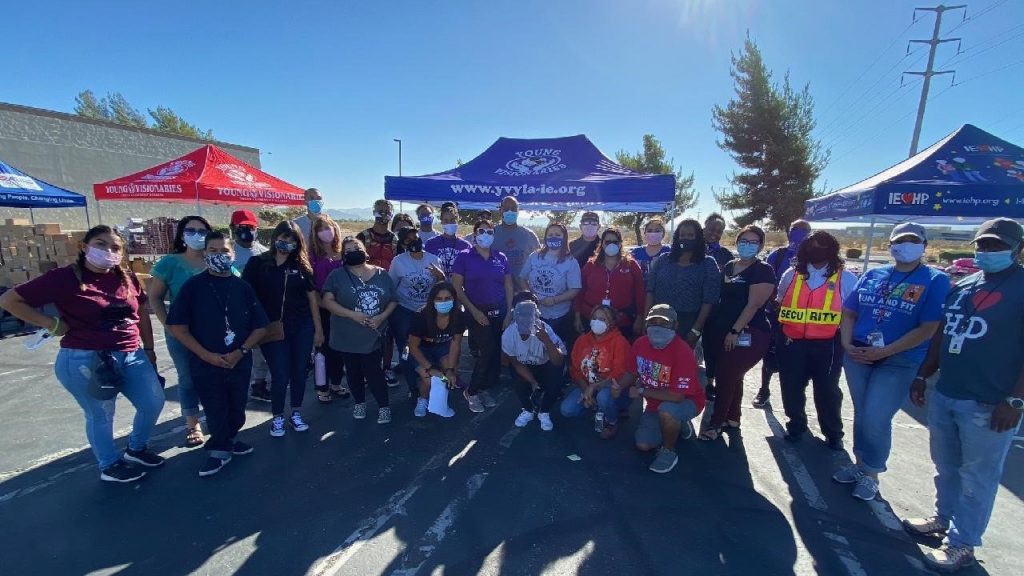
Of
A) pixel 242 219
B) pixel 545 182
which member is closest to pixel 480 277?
pixel 242 219

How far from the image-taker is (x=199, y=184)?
828 centimetres

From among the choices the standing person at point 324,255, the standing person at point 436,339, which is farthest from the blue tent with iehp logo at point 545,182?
the standing person at point 436,339

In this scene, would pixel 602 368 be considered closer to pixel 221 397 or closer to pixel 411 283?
pixel 411 283

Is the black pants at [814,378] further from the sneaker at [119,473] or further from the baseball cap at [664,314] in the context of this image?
the sneaker at [119,473]

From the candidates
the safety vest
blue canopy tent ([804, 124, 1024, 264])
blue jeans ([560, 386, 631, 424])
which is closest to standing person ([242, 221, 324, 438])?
blue jeans ([560, 386, 631, 424])

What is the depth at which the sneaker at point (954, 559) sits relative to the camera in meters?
2.38

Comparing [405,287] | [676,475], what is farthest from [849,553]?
[405,287]

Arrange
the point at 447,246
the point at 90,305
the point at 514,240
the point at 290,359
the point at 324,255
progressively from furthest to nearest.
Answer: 1. the point at 514,240
2. the point at 447,246
3. the point at 324,255
4. the point at 290,359
5. the point at 90,305

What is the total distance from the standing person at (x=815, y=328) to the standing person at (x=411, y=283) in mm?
3194

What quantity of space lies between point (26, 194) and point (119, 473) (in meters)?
8.80

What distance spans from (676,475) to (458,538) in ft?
5.75

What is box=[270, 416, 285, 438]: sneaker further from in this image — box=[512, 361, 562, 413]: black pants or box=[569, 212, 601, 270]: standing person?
box=[569, 212, 601, 270]: standing person

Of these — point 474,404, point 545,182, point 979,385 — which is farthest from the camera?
point 545,182

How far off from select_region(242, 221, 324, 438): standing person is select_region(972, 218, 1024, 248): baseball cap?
178 inches
